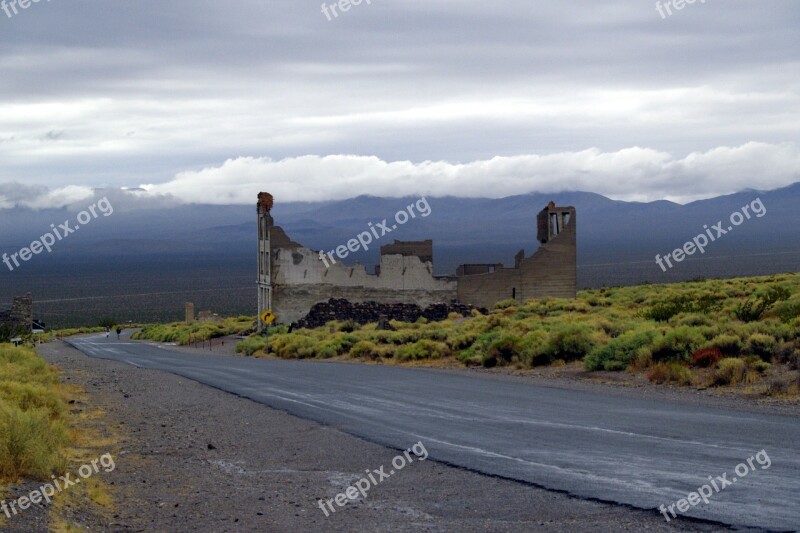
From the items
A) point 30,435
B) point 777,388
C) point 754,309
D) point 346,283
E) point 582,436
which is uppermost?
point 346,283

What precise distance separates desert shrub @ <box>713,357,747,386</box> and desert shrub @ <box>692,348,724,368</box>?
3.85 ft

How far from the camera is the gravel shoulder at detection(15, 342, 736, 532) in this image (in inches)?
392

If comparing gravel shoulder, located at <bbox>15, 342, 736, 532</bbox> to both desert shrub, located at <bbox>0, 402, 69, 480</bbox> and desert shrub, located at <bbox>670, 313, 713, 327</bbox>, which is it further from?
desert shrub, located at <bbox>670, 313, 713, 327</bbox>

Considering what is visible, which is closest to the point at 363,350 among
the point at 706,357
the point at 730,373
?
the point at 706,357

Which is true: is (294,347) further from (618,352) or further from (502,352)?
(618,352)

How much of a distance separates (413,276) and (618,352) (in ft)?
104

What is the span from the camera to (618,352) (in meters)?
25.2

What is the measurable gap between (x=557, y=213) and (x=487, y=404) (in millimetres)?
38506

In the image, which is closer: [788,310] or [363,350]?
[788,310]

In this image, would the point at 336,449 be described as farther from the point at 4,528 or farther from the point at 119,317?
the point at 119,317

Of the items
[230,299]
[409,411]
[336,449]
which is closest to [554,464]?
[336,449]

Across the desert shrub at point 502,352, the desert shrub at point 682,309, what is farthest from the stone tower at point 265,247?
the desert shrub at point 502,352

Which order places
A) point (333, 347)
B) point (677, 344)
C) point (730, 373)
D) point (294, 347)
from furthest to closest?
point (294, 347) → point (333, 347) → point (677, 344) → point (730, 373)

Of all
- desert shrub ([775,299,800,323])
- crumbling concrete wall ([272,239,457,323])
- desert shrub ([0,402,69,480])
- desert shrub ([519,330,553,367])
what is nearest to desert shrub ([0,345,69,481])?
desert shrub ([0,402,69,480])
